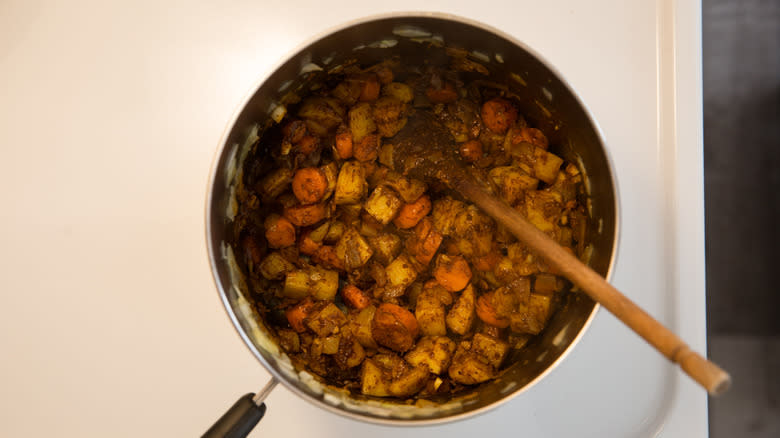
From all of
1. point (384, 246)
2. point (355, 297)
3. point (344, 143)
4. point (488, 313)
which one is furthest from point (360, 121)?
point (488, 313)

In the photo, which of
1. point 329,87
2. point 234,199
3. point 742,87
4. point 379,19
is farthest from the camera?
point 742,87

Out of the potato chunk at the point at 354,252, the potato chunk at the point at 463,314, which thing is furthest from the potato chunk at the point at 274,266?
the potato chunk at the point at 463,314

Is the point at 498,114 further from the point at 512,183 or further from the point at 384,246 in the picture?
the point at 384,246

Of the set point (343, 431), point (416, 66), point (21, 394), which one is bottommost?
point (343, 431)

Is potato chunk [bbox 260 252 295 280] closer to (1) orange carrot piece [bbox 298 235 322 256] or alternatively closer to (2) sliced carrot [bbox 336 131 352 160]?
(1) orange carrot piece [bbox 298 235 322 256]

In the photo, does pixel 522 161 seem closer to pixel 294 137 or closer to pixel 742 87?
pixel 294 137

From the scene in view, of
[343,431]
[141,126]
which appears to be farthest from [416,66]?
[343,431]
